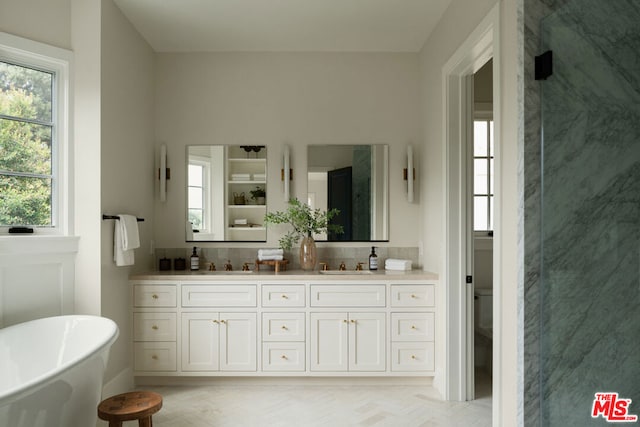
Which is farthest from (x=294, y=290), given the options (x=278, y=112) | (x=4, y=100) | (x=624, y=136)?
(x=624, y=136)

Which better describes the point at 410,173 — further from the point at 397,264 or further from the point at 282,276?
the point at 282,276

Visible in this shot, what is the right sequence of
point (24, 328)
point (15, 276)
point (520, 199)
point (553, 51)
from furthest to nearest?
point (15, 276)
point (24, 328)
point (520, 199)
point (553, 51)

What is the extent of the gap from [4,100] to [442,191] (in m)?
2.88

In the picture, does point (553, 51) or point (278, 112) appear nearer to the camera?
point (553, 51)

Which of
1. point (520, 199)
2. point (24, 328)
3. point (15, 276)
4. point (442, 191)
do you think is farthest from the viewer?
point (442, 191)

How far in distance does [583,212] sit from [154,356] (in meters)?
3.09

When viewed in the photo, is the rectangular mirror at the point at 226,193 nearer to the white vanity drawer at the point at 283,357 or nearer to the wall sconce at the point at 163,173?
the wall sconce at the point at 163,173

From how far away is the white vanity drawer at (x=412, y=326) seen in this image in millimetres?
3689

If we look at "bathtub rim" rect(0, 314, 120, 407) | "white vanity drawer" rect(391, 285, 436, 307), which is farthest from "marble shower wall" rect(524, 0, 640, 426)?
"bathtub rim" rect(0, 314, 120, 407)

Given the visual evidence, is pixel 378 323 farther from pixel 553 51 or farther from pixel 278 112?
pixel 553 51

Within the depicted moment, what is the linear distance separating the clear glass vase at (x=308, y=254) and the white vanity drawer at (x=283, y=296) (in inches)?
13.8

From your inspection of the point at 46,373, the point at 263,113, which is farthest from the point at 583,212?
the point at 263,113

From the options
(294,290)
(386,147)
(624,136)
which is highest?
(386,147)

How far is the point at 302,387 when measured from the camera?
12.3 feet
